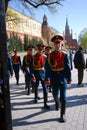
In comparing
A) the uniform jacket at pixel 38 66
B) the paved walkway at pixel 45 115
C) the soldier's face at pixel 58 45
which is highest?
the soldier's face at pixel 58 45

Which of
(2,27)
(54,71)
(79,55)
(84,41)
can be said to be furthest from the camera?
(84,41)

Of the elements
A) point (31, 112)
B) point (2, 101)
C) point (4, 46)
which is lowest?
point (31, 112)

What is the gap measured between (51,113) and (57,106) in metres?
0.47

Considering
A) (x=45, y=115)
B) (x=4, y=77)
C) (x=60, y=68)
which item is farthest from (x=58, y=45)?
(x=4, y=77)

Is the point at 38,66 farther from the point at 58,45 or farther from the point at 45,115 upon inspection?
the point at 58,45

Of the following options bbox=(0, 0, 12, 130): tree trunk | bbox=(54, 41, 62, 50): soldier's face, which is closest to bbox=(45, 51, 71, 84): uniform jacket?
bbox=(54, 41, 62, 50): soldier's face

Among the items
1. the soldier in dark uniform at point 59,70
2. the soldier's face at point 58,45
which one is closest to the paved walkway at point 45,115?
the soldier in dark uniform at point 59,70

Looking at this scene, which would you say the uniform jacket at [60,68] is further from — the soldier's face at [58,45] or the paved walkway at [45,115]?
the paved walkway at [45,115]

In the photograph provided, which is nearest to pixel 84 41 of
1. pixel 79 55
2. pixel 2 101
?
pixel 79 55

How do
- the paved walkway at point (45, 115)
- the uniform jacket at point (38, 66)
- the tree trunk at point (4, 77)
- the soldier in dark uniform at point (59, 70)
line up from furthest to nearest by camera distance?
the uniform jacket at point (38, 66) → the soldier in dark uniform at point (59, 70) → the paved walkway at point (45, 115) → the tree trunk at point (4, 77)

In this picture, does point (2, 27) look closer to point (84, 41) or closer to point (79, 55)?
point (79, 55)

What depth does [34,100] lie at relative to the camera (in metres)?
10.7

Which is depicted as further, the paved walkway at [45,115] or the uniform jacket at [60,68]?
the uniform jacket at [60,68]

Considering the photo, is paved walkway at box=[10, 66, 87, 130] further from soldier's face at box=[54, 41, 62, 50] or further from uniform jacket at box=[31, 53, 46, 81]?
soldier's face at box=[54, 41, 62, 50]
